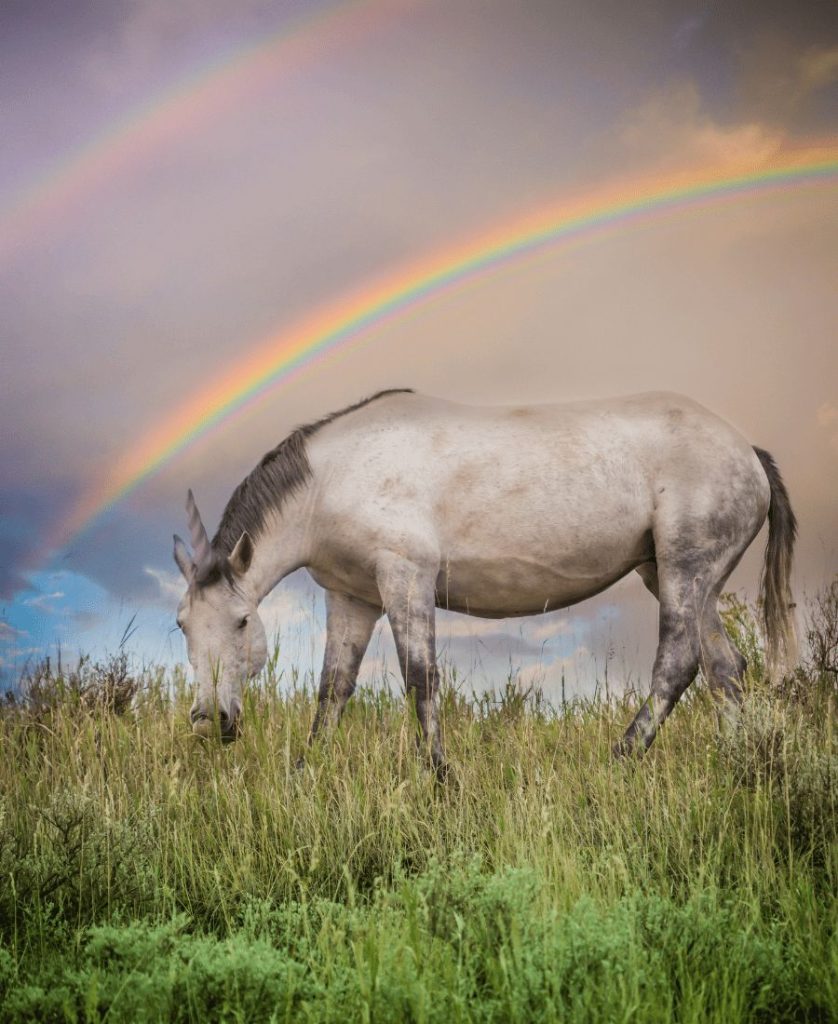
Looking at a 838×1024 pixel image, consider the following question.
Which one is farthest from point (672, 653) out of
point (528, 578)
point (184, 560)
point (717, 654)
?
point (184, 560)

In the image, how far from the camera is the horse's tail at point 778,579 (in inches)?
290

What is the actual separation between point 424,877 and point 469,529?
10.8 feet

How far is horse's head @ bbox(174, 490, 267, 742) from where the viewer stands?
19.5 feet

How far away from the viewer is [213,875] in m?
4.37

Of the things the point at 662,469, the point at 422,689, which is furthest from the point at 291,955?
the point at 662,469

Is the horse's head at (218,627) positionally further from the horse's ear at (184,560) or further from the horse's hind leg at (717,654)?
the horse's hind leg at (717,654)

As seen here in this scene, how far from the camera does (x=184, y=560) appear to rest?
21.2 feet

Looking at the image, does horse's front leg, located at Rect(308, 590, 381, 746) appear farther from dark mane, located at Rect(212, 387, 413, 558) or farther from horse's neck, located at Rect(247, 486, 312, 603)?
dark mane, located at Rect(212, 387, 413, 558)

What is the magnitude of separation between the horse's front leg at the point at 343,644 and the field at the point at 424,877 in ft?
0.85

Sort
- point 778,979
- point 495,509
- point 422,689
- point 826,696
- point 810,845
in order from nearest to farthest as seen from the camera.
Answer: point 778,979, point 810,845, point 422,689, point 495,509, point 826,696

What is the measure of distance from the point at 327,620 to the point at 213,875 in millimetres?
2735

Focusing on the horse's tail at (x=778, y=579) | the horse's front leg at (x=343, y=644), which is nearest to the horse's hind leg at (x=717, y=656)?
the horse's tail at (x=778, y=579)

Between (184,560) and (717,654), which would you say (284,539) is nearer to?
(184,560)

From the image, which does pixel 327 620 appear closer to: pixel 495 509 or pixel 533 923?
pixel 495 509
